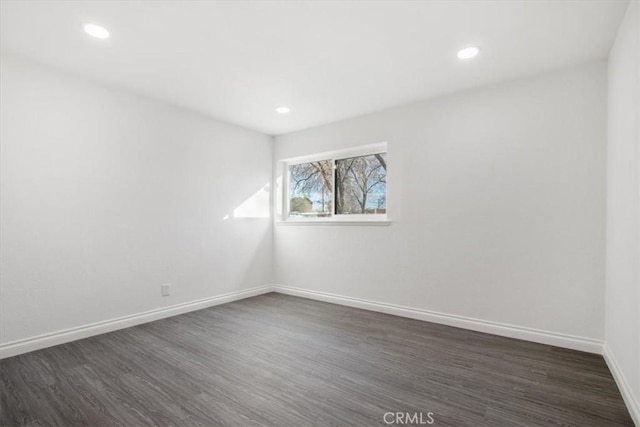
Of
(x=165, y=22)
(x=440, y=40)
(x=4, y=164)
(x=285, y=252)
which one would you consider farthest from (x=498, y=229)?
(x=4, y=164)

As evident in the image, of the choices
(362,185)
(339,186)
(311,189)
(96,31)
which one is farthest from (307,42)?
(311,189)

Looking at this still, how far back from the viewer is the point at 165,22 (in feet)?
6.84

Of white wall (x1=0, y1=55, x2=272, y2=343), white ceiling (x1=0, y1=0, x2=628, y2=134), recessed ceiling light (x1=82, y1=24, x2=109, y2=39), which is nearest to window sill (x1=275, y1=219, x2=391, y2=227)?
white wall (x1=0, y1=55, x2=272, y2=343)

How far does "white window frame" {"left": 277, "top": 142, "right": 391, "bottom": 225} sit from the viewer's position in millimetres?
3828

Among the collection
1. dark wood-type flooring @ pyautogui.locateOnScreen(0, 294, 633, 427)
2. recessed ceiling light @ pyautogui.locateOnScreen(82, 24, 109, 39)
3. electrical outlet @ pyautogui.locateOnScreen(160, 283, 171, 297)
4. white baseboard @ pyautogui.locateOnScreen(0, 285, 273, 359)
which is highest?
Answer: recessed ceiling light @ pyautogui.locateOnScreen(82, 24, 109, 39)

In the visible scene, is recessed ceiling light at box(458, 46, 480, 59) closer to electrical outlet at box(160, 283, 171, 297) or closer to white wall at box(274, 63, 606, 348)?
white wall at box(274, 63, 606, 348)

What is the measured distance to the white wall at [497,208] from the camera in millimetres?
2570

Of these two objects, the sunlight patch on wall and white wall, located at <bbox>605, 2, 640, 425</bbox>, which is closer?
white wall, located at <bbox>605, 2, 640, 425</bbox>

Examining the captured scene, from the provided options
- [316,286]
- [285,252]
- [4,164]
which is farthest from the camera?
[285,252]

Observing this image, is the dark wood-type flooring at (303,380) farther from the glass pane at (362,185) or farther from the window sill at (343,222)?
the glass pane at (362,185)

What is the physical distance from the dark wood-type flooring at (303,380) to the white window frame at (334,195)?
1341 mm

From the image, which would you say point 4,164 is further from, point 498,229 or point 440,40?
point 498,229

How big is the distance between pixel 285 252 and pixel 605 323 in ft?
11.6

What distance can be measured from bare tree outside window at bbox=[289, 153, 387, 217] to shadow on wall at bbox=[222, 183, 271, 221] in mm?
365
